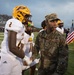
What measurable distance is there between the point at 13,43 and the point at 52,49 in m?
0.92

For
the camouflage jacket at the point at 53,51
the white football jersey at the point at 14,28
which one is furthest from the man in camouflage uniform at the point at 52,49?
the white football jersey at the point at 14,28

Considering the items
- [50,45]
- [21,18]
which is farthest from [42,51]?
[21,18]

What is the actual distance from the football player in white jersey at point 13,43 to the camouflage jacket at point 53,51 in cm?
62

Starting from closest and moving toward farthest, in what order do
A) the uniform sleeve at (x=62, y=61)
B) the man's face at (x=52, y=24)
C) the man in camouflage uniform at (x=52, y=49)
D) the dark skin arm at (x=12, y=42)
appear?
the dark skin arm at (x=12, y=42) < the uniform sleeve at (x=62, y=61) < the man in camouflage uniform at (x=52, y=49) < the man's face at (x=52, y=24)

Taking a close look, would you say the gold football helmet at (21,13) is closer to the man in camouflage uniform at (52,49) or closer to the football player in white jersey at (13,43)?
the football player in white jersey at (13,43)

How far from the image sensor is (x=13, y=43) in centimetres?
632

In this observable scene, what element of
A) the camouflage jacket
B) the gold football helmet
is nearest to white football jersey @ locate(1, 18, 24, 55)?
the gold football helmet

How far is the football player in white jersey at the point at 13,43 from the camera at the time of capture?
20.8 feet

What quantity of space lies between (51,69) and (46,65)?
0.42 ft

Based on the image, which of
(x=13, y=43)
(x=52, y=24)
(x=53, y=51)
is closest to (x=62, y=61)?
(x=53, y=51)

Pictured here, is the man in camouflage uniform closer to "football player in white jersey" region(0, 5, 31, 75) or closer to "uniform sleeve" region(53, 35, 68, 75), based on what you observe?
"uniform sleeve" region(53, 35, 68, 75)

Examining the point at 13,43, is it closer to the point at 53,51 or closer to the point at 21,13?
the point at 21,13

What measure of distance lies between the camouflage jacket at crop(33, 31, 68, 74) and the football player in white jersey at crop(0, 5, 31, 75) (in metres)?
0.62

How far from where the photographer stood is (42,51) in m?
7.12
